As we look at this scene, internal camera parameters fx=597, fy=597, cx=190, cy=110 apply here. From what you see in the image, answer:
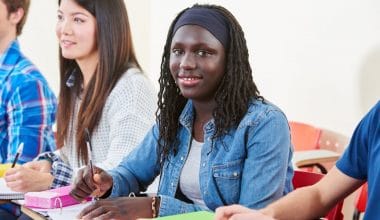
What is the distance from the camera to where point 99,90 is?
2.29 m

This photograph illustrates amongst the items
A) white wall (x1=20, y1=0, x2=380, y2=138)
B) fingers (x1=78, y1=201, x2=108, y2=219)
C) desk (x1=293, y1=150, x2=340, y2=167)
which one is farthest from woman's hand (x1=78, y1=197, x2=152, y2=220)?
white wall (x1=20, y1=0, x2=380, y2=138)

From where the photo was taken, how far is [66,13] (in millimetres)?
2367

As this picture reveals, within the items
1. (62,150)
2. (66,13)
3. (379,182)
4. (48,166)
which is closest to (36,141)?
(62,150)

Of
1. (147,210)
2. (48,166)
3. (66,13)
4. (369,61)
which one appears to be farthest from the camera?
(369,61)

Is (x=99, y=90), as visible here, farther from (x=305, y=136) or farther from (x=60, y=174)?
(x=305, y=136)

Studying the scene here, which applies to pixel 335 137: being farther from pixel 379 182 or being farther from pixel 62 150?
pixel 379 182

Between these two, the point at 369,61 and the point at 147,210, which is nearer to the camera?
the point at 147,210

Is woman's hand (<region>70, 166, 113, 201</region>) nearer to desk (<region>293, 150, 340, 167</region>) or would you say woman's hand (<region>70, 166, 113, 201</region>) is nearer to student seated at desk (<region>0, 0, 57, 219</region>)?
student seated at desk (<region>0, 0, 57, 219</region>)

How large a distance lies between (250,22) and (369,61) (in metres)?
0.96

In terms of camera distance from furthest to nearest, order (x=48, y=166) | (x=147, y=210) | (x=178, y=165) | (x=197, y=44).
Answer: (x=48, y=166) → (x=178, y=165) → (x=197, y=44) → (x=147, y=210)

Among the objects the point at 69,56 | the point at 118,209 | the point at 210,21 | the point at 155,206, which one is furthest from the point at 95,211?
the point at 69,56

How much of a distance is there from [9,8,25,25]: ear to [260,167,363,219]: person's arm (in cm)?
173

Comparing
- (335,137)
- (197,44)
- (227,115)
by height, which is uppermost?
(197,44)

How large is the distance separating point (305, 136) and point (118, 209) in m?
2.13
